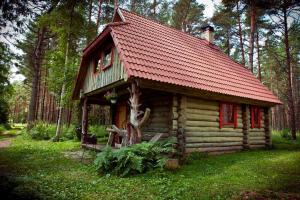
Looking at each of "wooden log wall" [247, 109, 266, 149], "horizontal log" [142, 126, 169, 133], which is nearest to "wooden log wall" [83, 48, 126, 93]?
"horizontal log" [142, 126, 169, 133]

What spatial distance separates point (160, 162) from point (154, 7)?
69.1 feet

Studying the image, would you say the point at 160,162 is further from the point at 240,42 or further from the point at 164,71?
the point at 240,42

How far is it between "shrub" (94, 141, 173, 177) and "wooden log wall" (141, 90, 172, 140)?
7.08 ft

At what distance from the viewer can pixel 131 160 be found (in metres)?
6.95

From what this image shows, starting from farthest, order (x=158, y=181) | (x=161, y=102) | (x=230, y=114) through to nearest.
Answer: (x=230, y=114) < (x=161, y=102) < (x=158, y=181)

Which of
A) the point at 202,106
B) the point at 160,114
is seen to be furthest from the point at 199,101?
the point at 160,114

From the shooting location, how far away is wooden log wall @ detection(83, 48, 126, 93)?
386 inches

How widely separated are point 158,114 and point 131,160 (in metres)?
3.96

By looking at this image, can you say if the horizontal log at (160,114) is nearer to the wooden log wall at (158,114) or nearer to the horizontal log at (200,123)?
the wooden log wall at (158,114)

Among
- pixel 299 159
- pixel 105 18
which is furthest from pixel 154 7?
pixel 299 159

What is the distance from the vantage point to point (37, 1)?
6051mm

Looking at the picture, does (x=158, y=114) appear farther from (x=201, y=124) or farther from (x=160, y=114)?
(x=201, y=124)

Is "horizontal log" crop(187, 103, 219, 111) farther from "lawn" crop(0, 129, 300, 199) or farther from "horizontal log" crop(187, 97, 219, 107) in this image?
A: "lawn" crop(0, 129, 300, 199)

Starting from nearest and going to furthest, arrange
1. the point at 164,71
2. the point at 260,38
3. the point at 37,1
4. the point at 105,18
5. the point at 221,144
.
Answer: the point at 37,1
the point at 164,71
the point at 221,144
the point at 105,18
the point at 260,38
